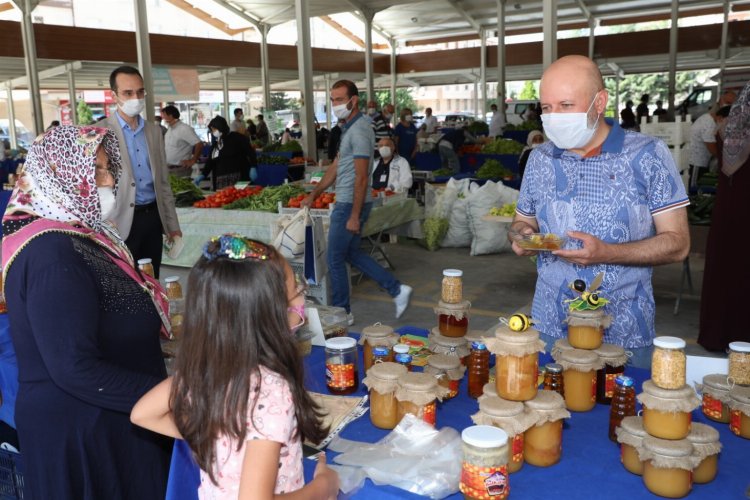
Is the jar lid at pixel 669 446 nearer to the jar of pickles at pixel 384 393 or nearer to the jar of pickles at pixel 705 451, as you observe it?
the jar of pickles at pixel 705 451

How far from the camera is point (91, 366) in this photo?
153cm

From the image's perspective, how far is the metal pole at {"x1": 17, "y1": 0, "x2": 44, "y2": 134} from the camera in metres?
14.2

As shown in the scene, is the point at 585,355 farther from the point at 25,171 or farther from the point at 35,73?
the point at 35,73

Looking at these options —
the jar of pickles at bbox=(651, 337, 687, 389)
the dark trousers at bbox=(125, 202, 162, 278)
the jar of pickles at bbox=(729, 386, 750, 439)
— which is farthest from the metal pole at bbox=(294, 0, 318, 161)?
the jar of pickles at bbox=(651, 337, 687, 389)

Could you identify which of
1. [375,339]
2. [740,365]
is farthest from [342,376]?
[740,365]

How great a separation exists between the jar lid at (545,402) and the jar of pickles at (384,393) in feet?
1.18

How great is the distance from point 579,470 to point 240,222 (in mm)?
5261

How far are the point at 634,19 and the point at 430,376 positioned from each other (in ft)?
77.5

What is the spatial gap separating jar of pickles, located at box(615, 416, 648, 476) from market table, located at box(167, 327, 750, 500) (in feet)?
0.07

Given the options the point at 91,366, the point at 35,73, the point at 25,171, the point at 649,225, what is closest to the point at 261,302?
the point at 91,366

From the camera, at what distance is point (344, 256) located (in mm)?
5191

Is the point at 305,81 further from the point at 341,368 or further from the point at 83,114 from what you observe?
the point at 341,368

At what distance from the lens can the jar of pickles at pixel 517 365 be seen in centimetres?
154

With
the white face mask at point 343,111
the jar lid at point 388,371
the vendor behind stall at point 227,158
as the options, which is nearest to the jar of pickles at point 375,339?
the jar lid at point 388,371
